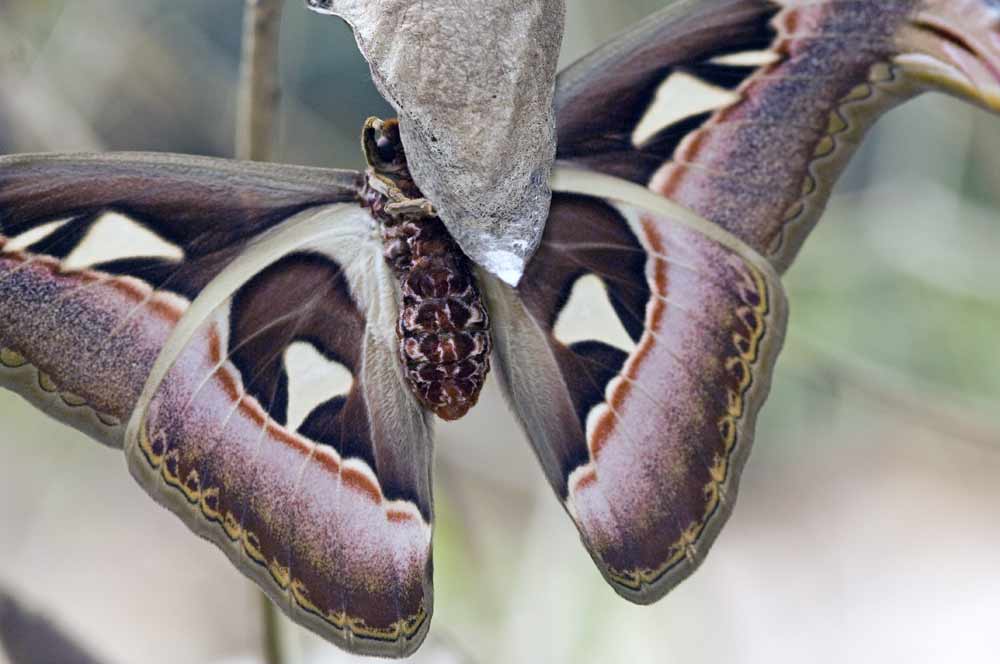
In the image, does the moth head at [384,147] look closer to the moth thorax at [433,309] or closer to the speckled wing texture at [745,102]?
the moth thorax at [433,309]

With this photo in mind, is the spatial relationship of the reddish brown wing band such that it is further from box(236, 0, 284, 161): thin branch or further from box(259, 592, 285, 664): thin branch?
box(259, 592, 285, 664): thin branch

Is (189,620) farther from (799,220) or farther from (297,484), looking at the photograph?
(799,220)

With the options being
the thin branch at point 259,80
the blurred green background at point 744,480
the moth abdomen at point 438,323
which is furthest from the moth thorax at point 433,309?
the blurred green background at point 744,480

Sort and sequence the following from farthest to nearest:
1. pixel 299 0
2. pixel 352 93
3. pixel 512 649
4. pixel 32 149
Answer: pixel 352 93, pixel 299 0, pixel 512 649, pixel 32 149

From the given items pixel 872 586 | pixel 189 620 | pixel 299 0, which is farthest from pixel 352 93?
pixel 872 586

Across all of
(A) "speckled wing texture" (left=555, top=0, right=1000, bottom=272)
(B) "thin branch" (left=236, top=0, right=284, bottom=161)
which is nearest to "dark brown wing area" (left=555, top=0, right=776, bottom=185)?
(A) "speckled wing texture" (left=555, top=0, right=1000, bottom=272)

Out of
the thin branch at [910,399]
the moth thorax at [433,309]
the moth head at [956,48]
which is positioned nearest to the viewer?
the moth head at [956,48]
